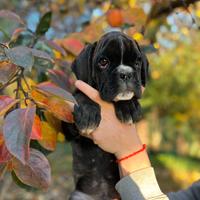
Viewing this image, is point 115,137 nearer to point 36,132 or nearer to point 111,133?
point 111,133

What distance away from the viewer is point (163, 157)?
10.0 meters

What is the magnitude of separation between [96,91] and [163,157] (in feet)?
28.3

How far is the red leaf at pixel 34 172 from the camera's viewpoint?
124cm

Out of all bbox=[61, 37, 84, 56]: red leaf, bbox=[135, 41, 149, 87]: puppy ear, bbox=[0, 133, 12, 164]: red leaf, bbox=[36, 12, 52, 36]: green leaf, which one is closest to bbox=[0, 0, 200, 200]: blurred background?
bbox=[61, 37, 84, 56]: red leaf

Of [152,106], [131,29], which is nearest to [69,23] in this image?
[131,29]

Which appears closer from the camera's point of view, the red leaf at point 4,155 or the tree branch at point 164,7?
the red leaf at point 4,155

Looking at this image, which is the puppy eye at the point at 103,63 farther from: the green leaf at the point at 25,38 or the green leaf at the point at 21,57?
the green leaf at the point at 25,38

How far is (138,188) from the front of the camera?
1632mm

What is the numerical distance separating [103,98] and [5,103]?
1.40 ft

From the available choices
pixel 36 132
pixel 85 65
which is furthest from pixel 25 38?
pixel 36 132

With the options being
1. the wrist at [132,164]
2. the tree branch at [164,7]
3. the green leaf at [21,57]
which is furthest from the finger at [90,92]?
the tree branch at [164,7]

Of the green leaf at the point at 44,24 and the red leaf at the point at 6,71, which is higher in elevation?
the red leaf at the point at 6,71

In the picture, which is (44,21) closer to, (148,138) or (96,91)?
(96,91)

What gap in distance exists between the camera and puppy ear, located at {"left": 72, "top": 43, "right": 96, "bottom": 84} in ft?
5.24
